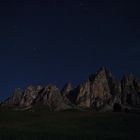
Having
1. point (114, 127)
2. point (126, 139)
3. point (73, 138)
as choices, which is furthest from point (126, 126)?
point (73, 138)

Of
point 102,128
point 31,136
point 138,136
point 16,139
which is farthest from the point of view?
point 102,128

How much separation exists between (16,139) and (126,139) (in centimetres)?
1957

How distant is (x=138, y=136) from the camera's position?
64125mm

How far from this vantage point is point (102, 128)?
76500 millimetres

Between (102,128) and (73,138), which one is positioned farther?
(102,128)

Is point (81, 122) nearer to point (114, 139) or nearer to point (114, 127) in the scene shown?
point (114, 127)

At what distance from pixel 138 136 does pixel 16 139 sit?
80.0 feet

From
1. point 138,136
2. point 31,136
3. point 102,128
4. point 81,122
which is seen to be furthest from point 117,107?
point 31,136

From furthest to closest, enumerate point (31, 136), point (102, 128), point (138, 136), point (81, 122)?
point (81, 122) → point (102, 128) → point (138, 136) → point (31, 136)

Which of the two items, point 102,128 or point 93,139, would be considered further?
point 102,128

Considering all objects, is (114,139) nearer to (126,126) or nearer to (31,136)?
(31,136)

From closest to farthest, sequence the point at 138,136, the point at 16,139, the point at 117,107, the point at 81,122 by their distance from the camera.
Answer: the point at 16,139
the point at 138,136
the point at 81,122
the point at 117,107

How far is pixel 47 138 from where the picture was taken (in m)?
55.1

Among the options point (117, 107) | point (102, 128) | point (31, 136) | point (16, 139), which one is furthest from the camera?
point (117, 107)
